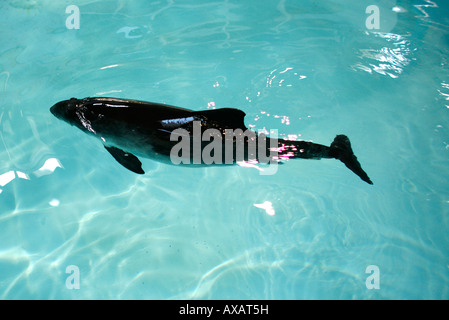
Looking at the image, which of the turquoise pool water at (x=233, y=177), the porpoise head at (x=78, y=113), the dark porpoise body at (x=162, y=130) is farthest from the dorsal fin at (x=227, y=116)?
the porpoise head at (x=78, y=113)

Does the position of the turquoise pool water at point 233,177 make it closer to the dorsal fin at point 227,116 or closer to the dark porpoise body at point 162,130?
the dark porpoise body at point 162,130

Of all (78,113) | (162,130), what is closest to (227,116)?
(162,130)

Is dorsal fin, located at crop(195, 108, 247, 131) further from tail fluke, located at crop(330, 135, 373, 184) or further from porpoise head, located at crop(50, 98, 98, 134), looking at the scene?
porpoise head, located at crop(50, 98, 98, 134)

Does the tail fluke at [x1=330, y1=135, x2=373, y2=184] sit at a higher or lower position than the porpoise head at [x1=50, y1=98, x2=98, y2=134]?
lower

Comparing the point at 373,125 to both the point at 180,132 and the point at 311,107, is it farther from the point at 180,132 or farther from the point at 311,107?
the point at 180,132

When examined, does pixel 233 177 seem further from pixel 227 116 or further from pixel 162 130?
pixel 162 130

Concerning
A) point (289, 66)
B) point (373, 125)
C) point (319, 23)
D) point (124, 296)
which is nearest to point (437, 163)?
point (373, 125)

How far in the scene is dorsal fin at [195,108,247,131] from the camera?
3.89m

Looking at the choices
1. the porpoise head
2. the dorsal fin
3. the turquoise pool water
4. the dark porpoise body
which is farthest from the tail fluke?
the porpoise head

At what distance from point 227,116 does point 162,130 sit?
883 millimetres

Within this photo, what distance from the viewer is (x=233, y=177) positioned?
515 cm

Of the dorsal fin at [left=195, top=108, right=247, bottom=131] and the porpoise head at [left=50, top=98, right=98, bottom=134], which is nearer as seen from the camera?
the dorsal fin at [left=195, top=108, right=247, bottom=131]

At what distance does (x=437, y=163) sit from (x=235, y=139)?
384 cm

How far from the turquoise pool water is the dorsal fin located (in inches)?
54.9
